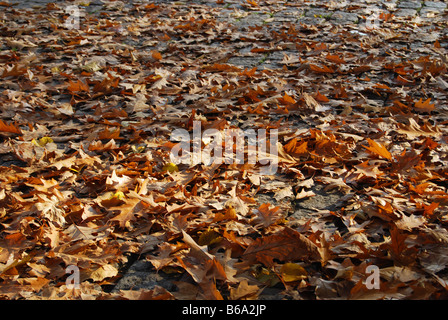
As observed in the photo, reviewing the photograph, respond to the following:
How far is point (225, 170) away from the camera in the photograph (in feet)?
8.74

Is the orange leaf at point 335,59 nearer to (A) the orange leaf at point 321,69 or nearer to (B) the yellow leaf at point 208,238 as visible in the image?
(A) the orange leaf at point 321,69

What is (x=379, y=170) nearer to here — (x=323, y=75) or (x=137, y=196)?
(x=137, y=196)

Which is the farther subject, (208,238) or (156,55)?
(156,55)

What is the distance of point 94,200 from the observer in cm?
232

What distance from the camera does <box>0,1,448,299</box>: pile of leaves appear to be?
185cm

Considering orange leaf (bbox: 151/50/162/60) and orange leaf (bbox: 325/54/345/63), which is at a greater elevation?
orange leaf (bbox: 325/54/345/63)

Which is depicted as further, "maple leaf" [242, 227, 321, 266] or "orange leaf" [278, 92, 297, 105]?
"orange leaf" [278, 92, 297, 105]

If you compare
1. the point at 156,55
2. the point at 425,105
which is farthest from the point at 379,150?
the point at 156,55

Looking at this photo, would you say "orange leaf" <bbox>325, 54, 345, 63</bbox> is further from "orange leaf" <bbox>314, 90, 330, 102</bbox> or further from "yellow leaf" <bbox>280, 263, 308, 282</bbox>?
"yellow leaf" <bbox>280, 263, 308, 282</bbox>

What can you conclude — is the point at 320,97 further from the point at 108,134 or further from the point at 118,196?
the point at 118,196

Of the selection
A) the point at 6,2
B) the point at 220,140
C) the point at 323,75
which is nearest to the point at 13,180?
the point at 220,140

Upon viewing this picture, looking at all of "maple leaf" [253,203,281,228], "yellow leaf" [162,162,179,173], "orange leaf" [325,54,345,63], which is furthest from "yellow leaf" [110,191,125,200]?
"orange leaf" [325,54,345,63]

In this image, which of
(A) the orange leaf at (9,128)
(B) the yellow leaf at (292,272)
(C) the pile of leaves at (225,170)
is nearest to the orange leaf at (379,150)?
(C) the pile of leaves at (225,170)

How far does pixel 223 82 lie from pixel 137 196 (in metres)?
2.02
